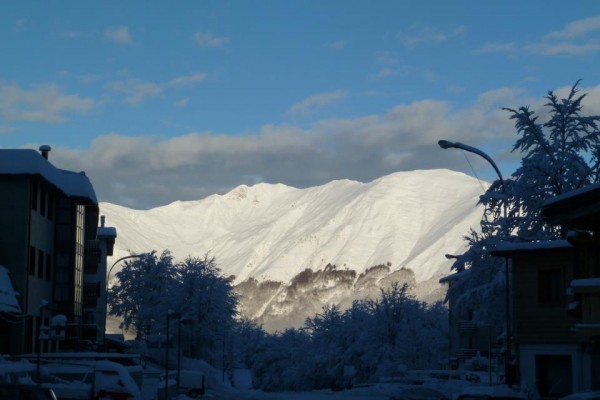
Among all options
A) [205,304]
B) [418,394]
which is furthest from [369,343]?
[418,394]

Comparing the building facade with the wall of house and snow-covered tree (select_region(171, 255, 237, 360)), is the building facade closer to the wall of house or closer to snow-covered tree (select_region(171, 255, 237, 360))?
the wall of house

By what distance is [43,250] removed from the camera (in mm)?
52281

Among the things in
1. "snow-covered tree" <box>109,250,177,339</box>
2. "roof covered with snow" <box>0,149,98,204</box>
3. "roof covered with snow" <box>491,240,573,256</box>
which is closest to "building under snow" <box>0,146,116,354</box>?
"roof covered with snow" <box>0,149,98,204</box>

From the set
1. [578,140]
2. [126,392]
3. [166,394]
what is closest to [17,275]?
[166,394]

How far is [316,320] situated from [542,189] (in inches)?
1854

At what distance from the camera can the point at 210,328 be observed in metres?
86.2

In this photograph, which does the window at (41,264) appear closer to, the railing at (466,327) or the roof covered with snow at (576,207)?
the roof covered with snow at (576,207)

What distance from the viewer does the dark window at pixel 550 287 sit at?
37.0 metres

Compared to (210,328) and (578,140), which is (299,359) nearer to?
(210,328)

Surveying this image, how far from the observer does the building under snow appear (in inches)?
1841

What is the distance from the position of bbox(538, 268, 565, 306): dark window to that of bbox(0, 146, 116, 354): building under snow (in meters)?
18.0

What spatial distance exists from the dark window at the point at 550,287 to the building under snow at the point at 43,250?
18.0m

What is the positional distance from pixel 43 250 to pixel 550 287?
2700 centimetres

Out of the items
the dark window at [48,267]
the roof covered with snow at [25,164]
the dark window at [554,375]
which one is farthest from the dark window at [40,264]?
the dark window at [554,375]
